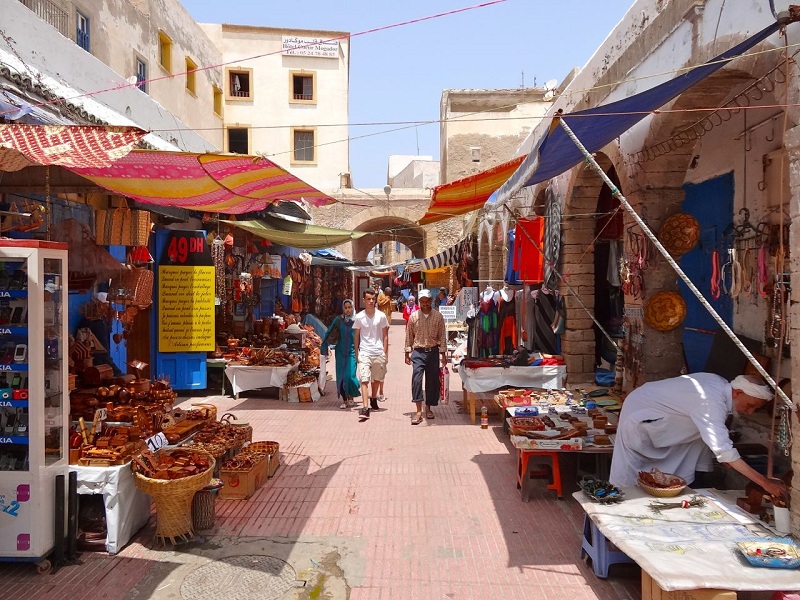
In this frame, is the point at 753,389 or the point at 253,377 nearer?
the point at 753,389

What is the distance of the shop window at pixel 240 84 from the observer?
961 inches

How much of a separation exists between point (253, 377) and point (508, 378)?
401cm

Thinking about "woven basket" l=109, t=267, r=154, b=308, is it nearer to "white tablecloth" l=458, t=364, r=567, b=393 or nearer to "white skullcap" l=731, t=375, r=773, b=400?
"white tablecloth" l=458, t=364, r=567, b=393

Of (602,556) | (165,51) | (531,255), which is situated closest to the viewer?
(602,556)

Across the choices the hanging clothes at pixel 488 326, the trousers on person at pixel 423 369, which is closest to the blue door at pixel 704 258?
the trousers on person at pixel 423 369

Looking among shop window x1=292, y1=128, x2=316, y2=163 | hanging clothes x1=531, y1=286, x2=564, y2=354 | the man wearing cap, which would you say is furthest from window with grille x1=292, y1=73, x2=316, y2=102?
the man wearing cap

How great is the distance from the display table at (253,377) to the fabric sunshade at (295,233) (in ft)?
7.16

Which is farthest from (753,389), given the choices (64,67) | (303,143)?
(303,143)

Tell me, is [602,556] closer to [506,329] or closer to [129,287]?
[129,287]

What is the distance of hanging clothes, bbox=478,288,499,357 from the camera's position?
9.53 metres

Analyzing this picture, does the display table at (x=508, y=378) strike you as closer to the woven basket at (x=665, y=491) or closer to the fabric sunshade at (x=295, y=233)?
the fabric sunshade at (x=295, y=233)

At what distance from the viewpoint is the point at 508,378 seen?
760 cm

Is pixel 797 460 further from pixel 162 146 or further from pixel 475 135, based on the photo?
pixel 475 135

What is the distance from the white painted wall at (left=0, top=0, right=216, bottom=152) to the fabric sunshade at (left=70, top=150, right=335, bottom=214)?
1755 millimetres
